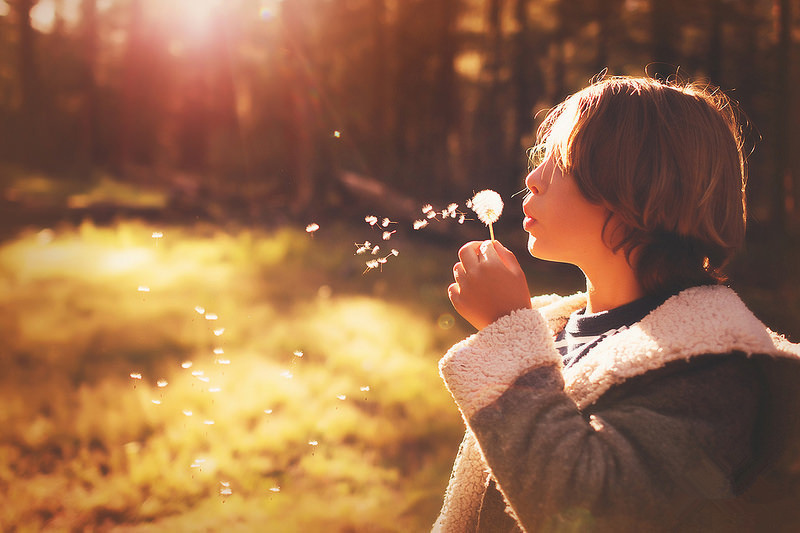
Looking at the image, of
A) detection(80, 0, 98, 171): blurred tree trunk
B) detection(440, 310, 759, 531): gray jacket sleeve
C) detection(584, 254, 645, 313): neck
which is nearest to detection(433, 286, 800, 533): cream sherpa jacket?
detection(440, 310, 759, 531): gray jacket sleeve

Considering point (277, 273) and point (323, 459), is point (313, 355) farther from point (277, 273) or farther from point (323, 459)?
point (277, 273)

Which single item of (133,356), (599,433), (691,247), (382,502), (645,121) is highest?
(645,121)

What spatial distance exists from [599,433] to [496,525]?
18.1 inches

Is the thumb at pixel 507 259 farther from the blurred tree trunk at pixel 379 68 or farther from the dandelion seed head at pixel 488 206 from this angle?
the blurred tree trunk at pixel 379 68

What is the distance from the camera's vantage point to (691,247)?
1.41 m

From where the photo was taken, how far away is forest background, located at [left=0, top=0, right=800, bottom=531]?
311 cm

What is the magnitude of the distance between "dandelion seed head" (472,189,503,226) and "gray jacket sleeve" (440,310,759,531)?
0.51 metres

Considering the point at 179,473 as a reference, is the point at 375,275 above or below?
above

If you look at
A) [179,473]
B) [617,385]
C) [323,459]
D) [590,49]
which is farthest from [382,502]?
[590,49]

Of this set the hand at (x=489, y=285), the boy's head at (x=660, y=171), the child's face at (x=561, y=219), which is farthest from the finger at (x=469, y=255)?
the boy's head at (x=660, y=171)

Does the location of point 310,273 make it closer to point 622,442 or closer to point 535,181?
point 535,181

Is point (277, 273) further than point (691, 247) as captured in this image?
Yes

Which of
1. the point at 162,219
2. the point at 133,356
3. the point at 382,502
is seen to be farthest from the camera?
the point at 162,219

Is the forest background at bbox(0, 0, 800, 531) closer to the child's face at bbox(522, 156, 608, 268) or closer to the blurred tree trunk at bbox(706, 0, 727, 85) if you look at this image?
the blurred tree trunk at bbox(706, 0, 727, 85)
